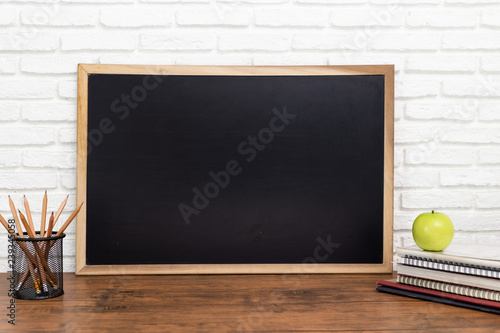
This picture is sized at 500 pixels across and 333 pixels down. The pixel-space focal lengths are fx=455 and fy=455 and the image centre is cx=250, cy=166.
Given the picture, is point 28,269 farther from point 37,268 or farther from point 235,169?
point 235,169

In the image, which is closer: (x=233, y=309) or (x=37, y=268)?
(x=233, y=309)

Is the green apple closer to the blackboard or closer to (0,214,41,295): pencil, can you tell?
the blackboard

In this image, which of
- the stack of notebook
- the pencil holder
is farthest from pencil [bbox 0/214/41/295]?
the stack of notebook

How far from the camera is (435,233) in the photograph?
1161 millimetres

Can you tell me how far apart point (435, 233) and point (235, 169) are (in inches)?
→ 23.2

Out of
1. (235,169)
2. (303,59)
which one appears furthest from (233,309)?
(303,59)

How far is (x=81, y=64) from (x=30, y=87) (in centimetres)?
19

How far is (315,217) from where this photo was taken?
140 cm

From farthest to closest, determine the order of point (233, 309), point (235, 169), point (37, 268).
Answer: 1. point (235, 169)
2. point (37, 268)
3. point (233, 309)

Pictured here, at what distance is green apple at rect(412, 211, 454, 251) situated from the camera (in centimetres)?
116

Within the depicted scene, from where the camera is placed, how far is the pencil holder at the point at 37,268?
114cm

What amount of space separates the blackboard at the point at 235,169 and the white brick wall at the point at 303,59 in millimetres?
83

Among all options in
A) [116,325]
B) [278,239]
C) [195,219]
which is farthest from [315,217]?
[116,325]

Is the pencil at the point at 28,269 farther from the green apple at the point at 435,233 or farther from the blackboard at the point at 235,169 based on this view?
the green apple at the point at 435,233
